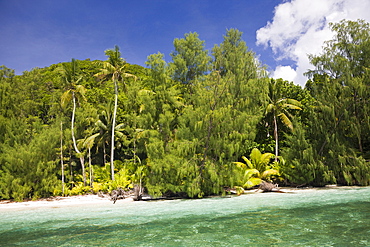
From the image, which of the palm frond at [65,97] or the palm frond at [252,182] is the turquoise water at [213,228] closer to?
the palm frond at [252,182]

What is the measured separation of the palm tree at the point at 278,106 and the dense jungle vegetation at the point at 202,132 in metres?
0.16

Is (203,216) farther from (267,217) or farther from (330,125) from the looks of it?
(330,125)

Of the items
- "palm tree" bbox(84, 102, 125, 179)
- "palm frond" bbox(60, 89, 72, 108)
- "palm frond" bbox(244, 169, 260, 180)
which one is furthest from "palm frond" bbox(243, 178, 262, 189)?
"palm frond" bbox(60, 89, 72, 108)

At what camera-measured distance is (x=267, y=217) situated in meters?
8.82

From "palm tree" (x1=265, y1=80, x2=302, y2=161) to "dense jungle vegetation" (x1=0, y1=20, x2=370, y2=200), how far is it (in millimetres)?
156

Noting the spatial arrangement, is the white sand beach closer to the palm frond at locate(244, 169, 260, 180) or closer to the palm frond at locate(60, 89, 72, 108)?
the palm frond at locate(244, 169, 260, 180)

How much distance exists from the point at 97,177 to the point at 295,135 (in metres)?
15.4

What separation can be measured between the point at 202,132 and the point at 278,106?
11456 millimetres

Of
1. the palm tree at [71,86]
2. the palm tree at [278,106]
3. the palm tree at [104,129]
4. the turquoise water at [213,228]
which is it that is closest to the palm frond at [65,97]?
the palm tree at [71,86]

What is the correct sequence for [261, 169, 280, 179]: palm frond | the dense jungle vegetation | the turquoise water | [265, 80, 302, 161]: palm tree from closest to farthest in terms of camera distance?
the turquoise water → the dense jungle vegetation → [261, 169, 280, 179]: palm frond → [265, 80, 302, 161]: palm tree

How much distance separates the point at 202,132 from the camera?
53.0 ft

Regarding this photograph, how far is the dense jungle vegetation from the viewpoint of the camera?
51.8 ft

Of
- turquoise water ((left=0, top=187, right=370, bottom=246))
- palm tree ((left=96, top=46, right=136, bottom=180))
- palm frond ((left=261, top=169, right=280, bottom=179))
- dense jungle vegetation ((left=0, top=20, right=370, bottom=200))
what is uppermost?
palm tree ((left=96, top=46, right=136, bottom=180))

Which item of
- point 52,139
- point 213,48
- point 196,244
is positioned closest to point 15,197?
point 52,139
